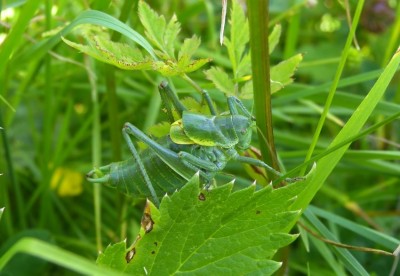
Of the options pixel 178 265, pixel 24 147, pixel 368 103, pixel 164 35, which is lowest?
pixel 24 147

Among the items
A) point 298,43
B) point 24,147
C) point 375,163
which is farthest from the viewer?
point 298,43

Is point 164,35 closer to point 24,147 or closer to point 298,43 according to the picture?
point 24,147

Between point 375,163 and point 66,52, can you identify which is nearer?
point 375,163

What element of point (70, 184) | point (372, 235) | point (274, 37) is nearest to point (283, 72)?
point (274, 37)

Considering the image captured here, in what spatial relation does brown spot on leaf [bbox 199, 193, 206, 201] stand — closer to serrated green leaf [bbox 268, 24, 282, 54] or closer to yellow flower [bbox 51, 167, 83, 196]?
serrated green leaf [bbox 268, 24, 282, 54]

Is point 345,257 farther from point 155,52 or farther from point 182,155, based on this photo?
point 155,52

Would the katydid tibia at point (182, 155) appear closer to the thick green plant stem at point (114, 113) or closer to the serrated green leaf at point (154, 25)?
the serrated green leaf at point (154, 25)

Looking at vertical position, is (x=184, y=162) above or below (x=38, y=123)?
above

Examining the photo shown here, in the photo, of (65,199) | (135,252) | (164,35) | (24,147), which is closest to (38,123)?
(24,147)
